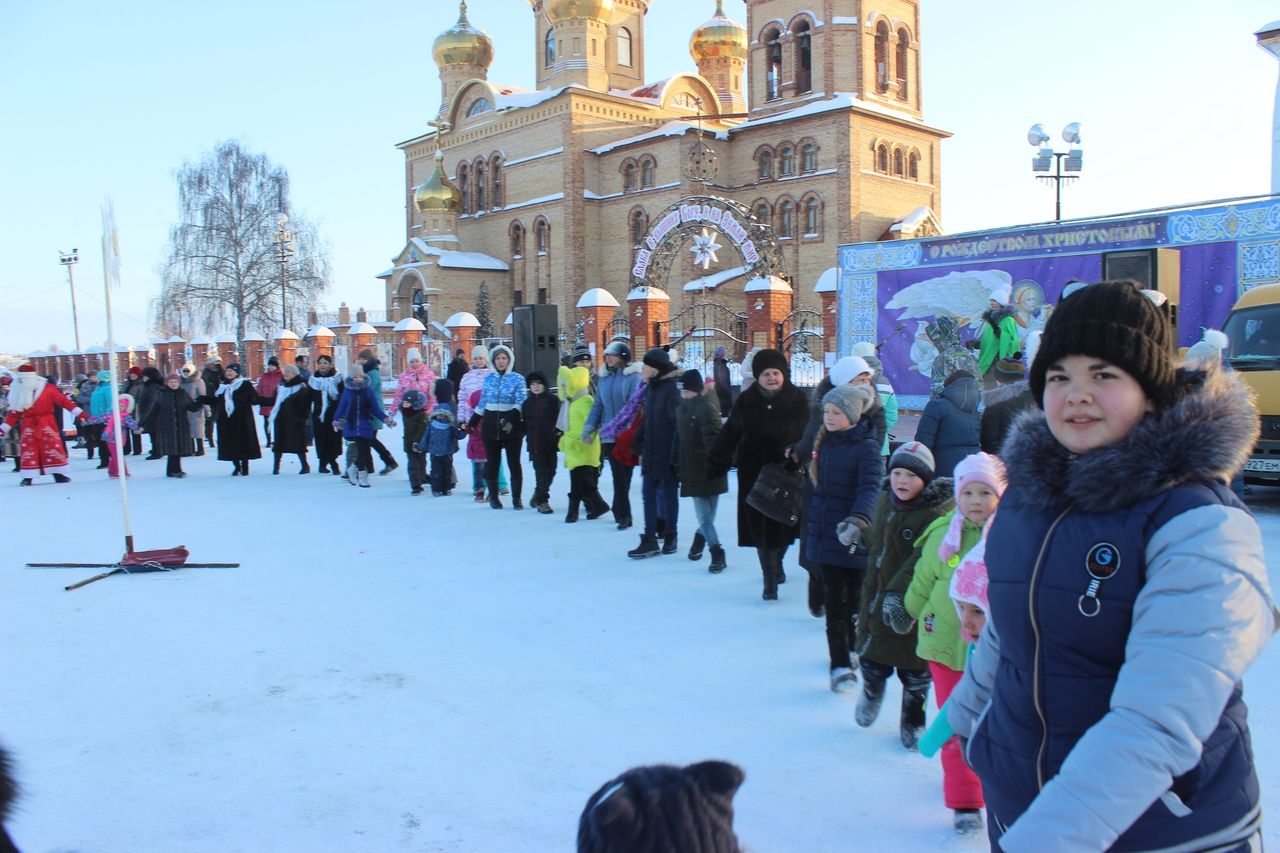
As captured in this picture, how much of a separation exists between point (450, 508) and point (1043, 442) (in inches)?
351

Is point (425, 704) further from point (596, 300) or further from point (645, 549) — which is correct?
point (596, 300)

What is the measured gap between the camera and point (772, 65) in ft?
110

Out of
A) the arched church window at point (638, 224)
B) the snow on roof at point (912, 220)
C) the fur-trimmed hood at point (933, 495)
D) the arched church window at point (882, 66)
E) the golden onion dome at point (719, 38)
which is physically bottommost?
the fur-trimmed hood at point (933, 495)

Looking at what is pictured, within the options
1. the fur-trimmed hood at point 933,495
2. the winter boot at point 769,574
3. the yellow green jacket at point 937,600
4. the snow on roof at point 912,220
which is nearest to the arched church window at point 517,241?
the snow on roof at point 912,220

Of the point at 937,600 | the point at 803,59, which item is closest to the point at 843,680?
the point at 937,600

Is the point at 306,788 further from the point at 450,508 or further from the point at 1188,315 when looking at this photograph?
the point at 1188,315

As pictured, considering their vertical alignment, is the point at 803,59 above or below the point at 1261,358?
above

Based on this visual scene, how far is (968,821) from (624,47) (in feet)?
139

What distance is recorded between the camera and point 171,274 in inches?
1577

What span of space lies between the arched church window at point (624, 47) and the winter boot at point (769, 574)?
128 ft

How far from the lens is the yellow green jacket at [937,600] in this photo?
3.35 metres

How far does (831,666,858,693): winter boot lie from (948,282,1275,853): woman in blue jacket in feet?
9.24

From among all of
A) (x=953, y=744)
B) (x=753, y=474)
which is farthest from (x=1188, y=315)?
(x=953, y=744)

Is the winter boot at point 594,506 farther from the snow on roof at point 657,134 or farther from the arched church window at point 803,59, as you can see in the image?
the arched church window at point 803,59
